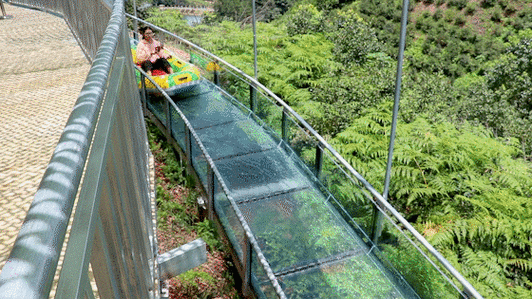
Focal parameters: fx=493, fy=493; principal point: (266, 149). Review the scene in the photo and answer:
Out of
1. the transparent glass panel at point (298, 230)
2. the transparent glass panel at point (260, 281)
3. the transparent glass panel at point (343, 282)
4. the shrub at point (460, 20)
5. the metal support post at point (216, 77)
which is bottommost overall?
the shrub at point (460, 20)

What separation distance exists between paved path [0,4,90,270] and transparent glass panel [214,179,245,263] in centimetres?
188

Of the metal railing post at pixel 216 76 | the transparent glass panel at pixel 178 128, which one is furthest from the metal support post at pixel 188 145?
the metal railing post at pixel 216 76

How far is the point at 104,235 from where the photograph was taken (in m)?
1.43

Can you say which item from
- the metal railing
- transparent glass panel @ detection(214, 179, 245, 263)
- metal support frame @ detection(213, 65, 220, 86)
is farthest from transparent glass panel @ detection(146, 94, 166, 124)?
the metal railing

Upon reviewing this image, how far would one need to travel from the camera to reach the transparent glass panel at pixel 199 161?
6.38 m

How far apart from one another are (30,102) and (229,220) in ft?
10.4

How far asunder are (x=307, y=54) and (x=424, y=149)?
664cm

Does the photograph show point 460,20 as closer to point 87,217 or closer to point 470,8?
point 470,8

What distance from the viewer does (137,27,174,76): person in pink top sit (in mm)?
9938

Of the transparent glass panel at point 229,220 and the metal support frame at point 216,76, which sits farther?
the metal support frame at point 216,76

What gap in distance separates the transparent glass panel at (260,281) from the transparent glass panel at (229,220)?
0.27 meters

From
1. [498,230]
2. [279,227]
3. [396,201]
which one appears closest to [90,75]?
[279,227]

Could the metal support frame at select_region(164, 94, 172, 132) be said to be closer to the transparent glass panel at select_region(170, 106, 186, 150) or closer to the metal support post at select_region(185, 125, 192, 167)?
the transparent glass panel at select_region(170, 106, 186, 150)

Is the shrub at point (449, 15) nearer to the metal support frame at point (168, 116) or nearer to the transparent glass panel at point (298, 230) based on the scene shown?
the metal support frame at point (168, 116)
